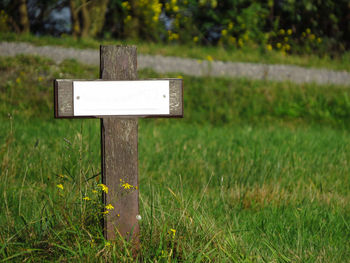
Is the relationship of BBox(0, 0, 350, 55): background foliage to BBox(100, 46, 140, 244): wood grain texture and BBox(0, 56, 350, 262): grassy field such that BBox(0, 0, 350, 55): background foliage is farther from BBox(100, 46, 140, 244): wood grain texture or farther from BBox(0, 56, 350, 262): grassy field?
BBox(100, 46, 140, 244): wood grain texture

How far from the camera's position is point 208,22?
10.8 m

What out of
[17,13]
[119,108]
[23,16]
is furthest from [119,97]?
[17,13]

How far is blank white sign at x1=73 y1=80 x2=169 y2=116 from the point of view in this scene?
2.02m

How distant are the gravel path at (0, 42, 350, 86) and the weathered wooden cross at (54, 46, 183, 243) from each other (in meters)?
4.97

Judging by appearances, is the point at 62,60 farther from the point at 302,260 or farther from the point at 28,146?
the point at 302,260

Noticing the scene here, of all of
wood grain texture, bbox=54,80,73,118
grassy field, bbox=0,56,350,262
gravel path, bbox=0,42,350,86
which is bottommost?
grassy field, bbox=0,56,350,262

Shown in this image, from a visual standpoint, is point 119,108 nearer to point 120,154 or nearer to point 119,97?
point 119,97

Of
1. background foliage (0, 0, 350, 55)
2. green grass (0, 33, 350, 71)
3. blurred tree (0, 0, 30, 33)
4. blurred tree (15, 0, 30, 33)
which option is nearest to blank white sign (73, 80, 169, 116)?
green grass (0, 33, 350, 71)

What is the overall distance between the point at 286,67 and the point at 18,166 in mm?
5846

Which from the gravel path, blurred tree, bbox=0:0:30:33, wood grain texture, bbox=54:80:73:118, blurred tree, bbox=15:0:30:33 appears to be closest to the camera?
wood grain texture, bbox=54:80:73:118

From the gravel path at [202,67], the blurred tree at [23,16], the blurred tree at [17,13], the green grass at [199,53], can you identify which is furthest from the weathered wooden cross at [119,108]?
the blurred tree at [23,16]

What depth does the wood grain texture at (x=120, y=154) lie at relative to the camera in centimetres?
207

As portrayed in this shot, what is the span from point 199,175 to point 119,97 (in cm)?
163

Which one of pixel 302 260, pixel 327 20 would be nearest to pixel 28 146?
pixel 302 260
